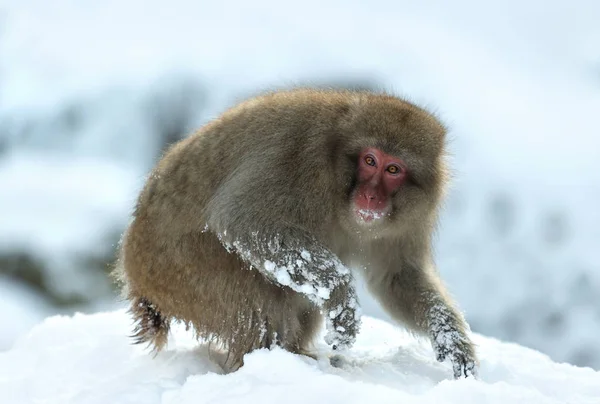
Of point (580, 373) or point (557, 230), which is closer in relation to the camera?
point (580, 373)

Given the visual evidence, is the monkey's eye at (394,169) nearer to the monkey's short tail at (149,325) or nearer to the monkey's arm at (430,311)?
the monkey's arm at (430,311)

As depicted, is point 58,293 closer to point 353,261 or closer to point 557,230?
point 353,261

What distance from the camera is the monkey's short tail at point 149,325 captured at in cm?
436

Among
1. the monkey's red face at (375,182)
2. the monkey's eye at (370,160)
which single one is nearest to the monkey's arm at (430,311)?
the monkey's red face at (375,182)

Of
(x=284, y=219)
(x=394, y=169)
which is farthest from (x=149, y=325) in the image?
(x=394, y=169)

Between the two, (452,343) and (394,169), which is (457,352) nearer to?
(452,343)

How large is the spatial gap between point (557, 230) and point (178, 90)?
13275 millimetres

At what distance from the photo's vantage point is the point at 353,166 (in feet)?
13.5

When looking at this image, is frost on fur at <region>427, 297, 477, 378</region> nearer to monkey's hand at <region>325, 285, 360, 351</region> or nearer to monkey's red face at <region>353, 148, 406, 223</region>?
monkey's hand at <region>325, 285, 360, 351</region>

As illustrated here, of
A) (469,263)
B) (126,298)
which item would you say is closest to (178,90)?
(469,263)

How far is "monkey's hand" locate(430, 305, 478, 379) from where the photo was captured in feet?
13.5

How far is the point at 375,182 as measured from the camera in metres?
4.05

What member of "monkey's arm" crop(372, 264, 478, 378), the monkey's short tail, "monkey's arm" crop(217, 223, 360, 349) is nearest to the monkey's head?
"monkey's arm" crop(217, 223, 360, 349)

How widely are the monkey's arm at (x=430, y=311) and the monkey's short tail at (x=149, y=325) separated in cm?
124
